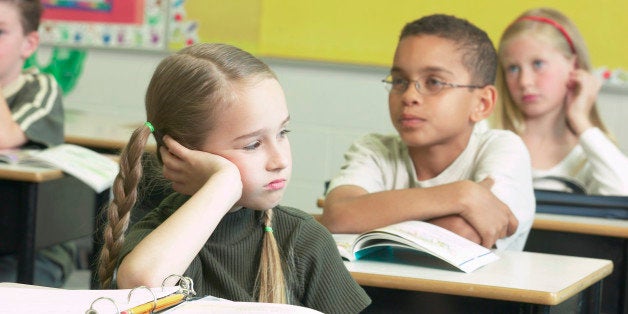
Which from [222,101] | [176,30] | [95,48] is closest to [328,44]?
[176,30]

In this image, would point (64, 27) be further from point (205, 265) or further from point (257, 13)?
point (205, 265)

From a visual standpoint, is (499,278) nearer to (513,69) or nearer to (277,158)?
(277,158)

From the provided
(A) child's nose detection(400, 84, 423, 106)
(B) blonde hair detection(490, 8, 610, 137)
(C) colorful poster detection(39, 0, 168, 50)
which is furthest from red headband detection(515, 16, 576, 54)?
(C) colorful poster detection(39, 0, 168, 50)

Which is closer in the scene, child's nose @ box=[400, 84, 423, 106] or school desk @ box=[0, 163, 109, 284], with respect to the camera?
child's nose @ box=[400, 84, 423, 106]

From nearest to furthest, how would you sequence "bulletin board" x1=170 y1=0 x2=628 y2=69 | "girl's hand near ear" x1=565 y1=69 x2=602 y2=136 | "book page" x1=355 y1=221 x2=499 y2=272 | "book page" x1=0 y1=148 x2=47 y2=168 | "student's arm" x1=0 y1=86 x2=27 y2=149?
1. "book page" x1=355 y1=221 x2=499 y2=272
2. "book page" x1=0 y1=148 x2=47 y2=168
3. "student's arm" x1=0 y1=86 x2=27 y2=149
4. "girl's hand near ear" x1=565 y1=69 x2=602 y2=136
5. "bulletin board" x1=170 y1=0 x2=628 y2=69

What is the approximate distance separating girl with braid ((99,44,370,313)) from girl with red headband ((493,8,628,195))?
1.62 metres

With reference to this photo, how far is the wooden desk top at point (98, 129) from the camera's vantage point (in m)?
3.47

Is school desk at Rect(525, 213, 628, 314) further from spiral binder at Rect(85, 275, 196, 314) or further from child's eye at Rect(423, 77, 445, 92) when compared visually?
spiral binder at Rect(85, 275, 196, 314)

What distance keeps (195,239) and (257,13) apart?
124 inches

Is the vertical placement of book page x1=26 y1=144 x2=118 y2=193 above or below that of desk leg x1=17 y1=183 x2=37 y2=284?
above

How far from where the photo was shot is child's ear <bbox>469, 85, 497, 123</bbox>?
7.68ft

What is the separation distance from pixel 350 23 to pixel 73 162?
1.71 meters

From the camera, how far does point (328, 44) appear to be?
423 centimetres

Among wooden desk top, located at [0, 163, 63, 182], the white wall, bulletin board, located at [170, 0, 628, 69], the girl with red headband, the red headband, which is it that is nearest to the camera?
wooden desk top, located at [0, 163, 63, 182]
